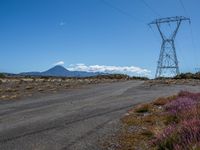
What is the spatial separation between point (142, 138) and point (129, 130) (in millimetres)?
1457

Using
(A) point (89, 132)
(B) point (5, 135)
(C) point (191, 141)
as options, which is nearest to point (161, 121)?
(A) point (89, 132)

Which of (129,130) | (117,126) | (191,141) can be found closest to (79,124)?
(117,126)

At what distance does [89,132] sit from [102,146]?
6.68 feet

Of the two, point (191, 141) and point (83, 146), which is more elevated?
point (191, 141)

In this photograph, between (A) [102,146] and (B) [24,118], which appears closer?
(A) [102,146]

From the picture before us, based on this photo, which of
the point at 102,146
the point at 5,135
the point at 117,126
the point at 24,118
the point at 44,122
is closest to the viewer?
the point at 102,146

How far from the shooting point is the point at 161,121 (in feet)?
42.0

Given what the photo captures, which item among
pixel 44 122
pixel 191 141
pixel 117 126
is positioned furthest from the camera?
pixel 44 122

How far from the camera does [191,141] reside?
6.96 metres

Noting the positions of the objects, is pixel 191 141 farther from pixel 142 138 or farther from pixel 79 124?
pixel 79 124

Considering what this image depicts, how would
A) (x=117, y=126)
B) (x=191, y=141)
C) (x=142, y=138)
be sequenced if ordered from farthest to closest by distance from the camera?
(x=117, y=126), (x=142, y=138), (x=191, y=141)

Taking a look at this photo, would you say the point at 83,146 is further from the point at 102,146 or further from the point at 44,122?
the point at 44,122

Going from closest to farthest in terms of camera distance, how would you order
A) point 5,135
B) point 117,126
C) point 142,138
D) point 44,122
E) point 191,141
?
point 191,141
point 142,138
point 5,135
point 117,126
point 44,122

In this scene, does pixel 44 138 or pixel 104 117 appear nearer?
pixel 44 138
